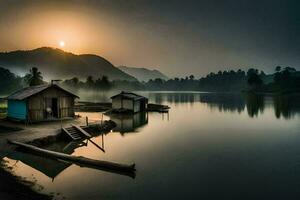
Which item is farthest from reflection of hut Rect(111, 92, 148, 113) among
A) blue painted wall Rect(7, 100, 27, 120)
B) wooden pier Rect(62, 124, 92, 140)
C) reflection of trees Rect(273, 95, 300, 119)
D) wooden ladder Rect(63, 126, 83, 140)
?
reflection of trees Rect(273, 95, 300, 119)

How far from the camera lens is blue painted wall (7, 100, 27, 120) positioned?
1415 inches

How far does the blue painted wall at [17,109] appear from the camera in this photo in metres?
36.0

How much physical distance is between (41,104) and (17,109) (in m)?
3.66

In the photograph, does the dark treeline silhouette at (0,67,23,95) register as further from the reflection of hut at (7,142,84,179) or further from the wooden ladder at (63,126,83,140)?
the reflection of hut at (7,142,84,179)

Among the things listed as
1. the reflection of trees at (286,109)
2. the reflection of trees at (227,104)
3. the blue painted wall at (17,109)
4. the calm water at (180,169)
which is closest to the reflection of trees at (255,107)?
the reflection of trees at (227,104)

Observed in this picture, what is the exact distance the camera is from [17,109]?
122 feet

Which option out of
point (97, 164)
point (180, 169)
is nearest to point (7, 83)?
point (97, 164)

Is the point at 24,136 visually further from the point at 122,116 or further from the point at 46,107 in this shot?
the point at 122,116

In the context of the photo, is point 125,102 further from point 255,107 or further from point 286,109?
point 286,109

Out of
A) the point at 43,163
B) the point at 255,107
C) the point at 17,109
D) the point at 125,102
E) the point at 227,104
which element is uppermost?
the point at 125,102

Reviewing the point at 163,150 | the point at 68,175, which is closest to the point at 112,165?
the point at 68,175

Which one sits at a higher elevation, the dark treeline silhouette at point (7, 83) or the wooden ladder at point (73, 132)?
the dark treeline silhouette at point (7, 83)

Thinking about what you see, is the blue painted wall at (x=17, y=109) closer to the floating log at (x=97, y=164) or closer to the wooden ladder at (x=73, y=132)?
the wooden ladder at (x=73, y=132)

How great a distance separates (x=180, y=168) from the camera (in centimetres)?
2228
